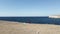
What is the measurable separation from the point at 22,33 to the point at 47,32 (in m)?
2.83

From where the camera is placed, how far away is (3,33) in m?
15.3

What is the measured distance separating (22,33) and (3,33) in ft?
6.51

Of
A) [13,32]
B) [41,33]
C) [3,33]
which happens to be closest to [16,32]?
[13,32]

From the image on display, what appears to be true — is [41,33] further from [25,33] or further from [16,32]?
[16,32]

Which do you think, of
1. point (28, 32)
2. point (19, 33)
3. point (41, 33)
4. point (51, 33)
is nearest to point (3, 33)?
point (19, 33)

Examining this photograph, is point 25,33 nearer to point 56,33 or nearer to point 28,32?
point 28,32

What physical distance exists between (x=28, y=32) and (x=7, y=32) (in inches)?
88.5

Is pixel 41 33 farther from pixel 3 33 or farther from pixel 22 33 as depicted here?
pixel 3 33

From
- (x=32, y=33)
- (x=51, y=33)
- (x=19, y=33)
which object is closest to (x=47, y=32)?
(x=51, y=33)

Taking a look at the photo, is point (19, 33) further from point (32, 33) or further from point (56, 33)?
point (56, 33)

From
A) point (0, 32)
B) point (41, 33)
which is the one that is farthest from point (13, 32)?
point (41, 33)

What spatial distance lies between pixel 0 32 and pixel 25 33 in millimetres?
2692

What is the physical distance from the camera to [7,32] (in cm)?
1559

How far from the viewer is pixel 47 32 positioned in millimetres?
16156
